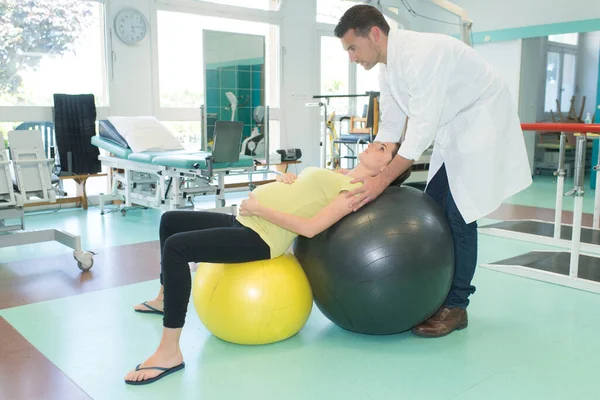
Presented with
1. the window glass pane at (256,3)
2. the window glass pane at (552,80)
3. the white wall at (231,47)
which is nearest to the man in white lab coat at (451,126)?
the white wall at (231,47)

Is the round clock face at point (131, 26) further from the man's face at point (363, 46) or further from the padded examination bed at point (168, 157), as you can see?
the man's face at point (363, 46)

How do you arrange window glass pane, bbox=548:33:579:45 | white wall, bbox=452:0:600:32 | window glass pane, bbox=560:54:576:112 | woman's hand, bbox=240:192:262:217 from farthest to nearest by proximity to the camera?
window glass pane, bbox=560:54:576:112 < window glass pane, bbox=548:33:579:45 < white wall, bbox=452:0:600:32 < woman's hand, bbox=240:192:262:217

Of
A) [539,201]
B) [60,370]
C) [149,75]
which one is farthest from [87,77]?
[539,201]

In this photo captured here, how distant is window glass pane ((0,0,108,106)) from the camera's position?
18.0ft

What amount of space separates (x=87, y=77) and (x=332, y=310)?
483 cm

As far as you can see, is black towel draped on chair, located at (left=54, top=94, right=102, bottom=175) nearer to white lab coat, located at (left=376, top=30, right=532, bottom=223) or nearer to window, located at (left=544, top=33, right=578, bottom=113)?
white lab coat, located at (left=376, top=30, right=532, bottom=223)

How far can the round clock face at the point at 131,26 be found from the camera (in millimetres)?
6082

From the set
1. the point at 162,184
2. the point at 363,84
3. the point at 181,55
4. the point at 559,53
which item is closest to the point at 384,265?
the point at 162,184

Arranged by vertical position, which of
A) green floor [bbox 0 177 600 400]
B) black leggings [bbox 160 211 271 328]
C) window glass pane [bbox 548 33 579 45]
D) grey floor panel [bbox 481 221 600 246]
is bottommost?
green floor [bbox 0 177 600 400]

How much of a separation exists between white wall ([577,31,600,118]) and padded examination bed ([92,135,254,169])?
26.5 ft

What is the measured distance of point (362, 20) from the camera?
2156 millimetres

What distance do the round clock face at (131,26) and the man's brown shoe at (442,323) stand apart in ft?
16.5

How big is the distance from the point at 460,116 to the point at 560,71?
8896 mm

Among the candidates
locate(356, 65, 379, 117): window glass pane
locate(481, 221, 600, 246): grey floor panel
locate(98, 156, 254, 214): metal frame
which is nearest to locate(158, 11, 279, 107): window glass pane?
locate(98, 156, 254, 214): metal frame
